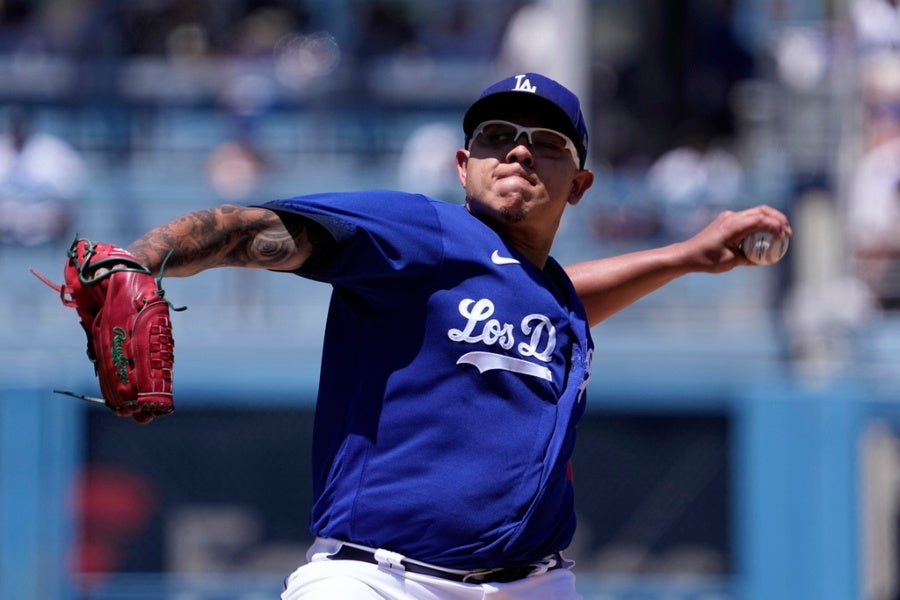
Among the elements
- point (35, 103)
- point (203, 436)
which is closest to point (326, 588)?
point (203, 436)

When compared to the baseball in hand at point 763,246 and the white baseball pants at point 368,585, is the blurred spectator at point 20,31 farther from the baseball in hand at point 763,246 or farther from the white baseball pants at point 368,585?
the white baseball pants at point 368,585

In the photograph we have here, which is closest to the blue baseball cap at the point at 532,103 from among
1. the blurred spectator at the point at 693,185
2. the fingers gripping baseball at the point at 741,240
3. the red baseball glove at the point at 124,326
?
the fingers gripping baseball at the point at 741,240

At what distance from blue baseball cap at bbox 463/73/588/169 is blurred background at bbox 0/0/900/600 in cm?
515

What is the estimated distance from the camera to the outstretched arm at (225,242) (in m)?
2.67

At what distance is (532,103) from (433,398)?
690 millimetres

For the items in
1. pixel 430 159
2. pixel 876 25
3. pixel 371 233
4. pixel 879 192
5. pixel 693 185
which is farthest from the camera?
pixel 430 159

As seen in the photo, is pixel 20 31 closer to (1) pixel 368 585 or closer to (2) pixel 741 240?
(2) pixel 741 240

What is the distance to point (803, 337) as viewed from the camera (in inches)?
338

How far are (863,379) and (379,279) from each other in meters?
5.75

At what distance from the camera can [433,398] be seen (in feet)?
10.0

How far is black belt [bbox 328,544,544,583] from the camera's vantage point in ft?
10.00

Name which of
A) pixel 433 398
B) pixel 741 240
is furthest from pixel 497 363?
pixel 741 240

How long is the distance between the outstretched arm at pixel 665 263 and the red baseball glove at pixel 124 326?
138 cm

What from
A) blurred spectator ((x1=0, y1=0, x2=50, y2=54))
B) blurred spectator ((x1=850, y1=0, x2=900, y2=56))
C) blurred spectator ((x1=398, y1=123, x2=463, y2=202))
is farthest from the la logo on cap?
blurred spectator ((x1=0, y1=0, x2=50, y2=54))
